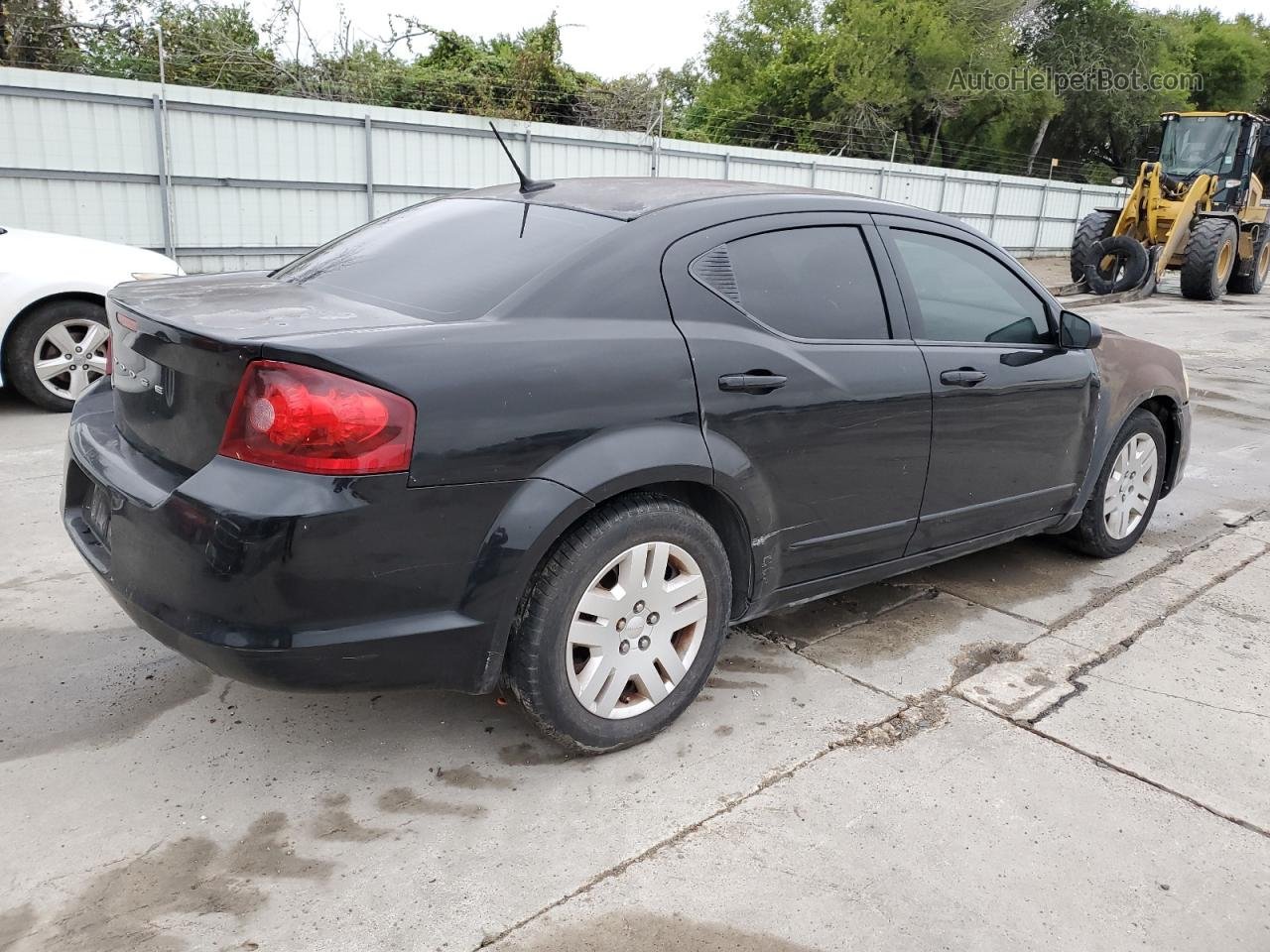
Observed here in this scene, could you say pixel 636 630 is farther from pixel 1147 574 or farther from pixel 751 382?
pixel 1147 574

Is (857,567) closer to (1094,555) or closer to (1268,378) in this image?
(1094,555)

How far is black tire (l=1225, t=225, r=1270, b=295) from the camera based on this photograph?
19391 millimetres

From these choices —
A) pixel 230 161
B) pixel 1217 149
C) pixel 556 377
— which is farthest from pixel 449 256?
pixel 1217 149

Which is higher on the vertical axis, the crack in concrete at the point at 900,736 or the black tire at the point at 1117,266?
the black tire at the point at 1117,266

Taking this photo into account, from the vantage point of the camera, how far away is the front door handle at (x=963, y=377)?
3523 millimetres

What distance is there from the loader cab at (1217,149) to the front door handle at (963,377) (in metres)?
17.0

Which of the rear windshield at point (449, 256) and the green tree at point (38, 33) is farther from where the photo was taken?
the green tree at point (38, 33)

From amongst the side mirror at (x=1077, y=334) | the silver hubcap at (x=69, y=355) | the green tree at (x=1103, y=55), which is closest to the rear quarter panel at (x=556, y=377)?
the side mirror at (x=1077, y=334)

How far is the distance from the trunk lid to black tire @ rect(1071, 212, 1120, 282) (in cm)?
1681

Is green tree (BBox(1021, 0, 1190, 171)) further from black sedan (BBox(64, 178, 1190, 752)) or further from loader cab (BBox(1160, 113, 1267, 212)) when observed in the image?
black sedan (BBox(64, 178, 1190, 752))

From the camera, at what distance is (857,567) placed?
3.49m

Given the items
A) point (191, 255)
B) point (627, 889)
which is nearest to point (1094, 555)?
point (627, 889)

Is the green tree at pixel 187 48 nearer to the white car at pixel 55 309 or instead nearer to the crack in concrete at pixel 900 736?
the white car at pixel 55 309

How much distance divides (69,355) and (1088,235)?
51.8ft
